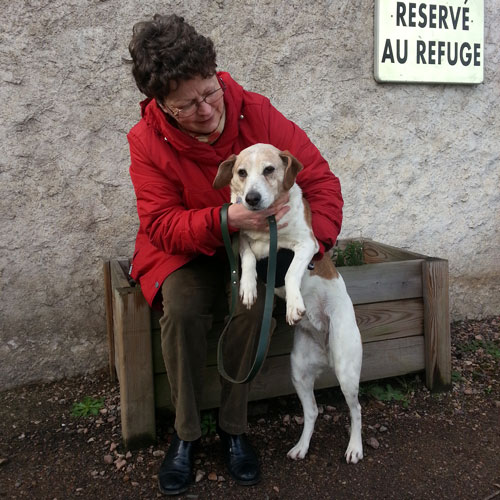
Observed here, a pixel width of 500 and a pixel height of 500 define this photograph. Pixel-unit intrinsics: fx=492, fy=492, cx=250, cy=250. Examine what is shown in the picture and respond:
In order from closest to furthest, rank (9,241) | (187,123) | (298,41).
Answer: (187,123), (9,241), (298,41)

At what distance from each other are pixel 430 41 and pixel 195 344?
2.75 m

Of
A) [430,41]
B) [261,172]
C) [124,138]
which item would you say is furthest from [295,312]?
[430,41]

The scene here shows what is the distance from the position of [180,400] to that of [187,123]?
118 centimetres

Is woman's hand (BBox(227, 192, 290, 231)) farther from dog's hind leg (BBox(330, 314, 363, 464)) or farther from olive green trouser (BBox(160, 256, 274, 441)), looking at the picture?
dog's hind leg (BBox(330, 314, 363, 464))

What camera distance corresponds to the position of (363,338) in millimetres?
2734

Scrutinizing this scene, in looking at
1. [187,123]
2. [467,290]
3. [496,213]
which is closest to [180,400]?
[187,123]

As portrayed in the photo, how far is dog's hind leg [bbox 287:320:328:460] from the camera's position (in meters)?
2.29

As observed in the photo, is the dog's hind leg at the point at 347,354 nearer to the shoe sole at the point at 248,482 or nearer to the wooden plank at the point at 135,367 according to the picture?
the shoe sole at the point at 248,482

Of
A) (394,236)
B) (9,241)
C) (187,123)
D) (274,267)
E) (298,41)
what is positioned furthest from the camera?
(394,236)

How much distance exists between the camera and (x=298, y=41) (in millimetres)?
3238

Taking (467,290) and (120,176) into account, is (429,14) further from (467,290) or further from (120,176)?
(120,176)

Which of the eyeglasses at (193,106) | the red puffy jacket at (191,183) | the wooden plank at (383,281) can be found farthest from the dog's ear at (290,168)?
the wooden plank at (383,281)

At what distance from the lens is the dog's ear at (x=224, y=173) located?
2068 mm

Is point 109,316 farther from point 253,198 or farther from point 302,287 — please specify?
point 253,198
